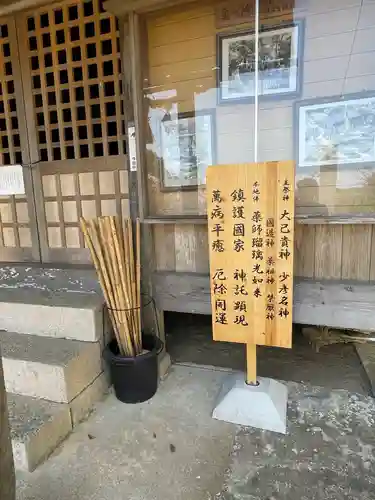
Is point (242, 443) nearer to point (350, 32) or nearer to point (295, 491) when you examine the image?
point (295, 491)

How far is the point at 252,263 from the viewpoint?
2.22 m

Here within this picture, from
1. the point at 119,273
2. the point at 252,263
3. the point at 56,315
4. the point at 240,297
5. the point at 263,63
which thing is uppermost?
the point at 263,63

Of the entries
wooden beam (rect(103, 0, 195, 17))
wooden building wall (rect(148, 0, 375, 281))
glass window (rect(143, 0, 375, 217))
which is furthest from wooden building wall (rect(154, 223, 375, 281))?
wooden beam (rect(103, 0, 195, 17))

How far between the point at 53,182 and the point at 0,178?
591 millimetres

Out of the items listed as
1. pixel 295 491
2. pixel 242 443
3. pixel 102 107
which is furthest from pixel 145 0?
pixel 295 491

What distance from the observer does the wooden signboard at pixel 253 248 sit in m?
2.13

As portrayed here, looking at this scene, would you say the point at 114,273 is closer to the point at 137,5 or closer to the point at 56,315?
the point at 56,315

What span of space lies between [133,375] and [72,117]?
218 cm

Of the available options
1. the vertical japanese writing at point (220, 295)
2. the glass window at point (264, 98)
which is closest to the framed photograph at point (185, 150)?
the glass window at point (264, 98)

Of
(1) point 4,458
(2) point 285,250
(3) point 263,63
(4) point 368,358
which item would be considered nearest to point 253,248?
(2) point 285,250

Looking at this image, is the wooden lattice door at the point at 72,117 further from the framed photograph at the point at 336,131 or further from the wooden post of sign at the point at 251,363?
the wooden post of sign at the point at 251,363

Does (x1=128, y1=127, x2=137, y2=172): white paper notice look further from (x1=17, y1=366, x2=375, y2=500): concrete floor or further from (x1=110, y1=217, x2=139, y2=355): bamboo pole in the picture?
(x1=17, y1=366, x2=375, y2=500): concrete floor

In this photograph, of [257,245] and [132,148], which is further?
[132,148]

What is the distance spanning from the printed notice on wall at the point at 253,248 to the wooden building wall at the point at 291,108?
1.38ft
